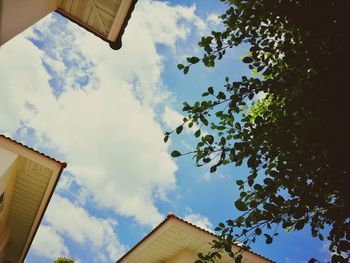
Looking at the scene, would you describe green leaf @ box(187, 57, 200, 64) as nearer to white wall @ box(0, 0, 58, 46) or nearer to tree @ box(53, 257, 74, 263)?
white wall @ box(0, 0, 58, 46)

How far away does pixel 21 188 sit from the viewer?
33.1ft

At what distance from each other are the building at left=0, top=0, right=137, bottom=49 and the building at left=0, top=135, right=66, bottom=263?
4.07 meters

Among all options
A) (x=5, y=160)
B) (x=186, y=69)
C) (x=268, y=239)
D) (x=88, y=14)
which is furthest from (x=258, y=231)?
(x=5, y=160)

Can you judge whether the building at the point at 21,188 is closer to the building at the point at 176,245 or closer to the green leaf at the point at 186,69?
the building at the point at 176,245

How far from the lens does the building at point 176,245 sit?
8367mm

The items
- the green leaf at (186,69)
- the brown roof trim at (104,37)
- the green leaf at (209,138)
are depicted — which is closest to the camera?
the green leaf at (209,138)

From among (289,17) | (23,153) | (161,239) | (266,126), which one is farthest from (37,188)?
(289,17)

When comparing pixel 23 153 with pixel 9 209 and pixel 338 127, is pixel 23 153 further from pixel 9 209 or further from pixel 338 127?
pixel 338 127

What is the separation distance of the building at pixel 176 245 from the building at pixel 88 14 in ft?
17.1

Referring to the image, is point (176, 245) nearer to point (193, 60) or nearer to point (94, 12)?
point (193, 60)

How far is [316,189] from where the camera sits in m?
3.29

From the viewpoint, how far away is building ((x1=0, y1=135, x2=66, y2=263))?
7.68 m

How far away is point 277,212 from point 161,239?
22.1ft

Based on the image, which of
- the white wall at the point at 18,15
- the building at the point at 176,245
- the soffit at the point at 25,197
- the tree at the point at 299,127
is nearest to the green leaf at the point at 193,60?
the tree at the point at 299,127
